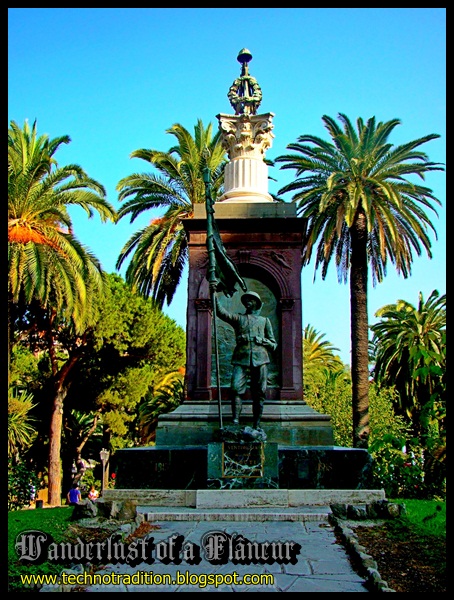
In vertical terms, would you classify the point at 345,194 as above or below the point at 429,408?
above

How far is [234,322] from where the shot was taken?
10102 millimetres

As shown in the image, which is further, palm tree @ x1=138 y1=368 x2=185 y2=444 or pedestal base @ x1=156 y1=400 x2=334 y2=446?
palm tree @ x1=138 y1=368 x2=185 y2=444

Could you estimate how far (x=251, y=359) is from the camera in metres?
9.86

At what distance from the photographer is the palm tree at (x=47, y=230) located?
19.5m

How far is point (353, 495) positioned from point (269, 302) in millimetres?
4203

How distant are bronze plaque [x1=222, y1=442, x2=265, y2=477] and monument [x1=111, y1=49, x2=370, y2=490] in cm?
1

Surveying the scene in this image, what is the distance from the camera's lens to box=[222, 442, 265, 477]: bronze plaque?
891 cm

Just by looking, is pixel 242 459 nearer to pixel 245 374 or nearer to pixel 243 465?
pixel 243 465

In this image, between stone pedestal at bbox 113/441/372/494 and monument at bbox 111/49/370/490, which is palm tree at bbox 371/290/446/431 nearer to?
monument at bbox 111/49/370/490

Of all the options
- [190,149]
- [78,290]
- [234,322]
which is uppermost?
[190,149]

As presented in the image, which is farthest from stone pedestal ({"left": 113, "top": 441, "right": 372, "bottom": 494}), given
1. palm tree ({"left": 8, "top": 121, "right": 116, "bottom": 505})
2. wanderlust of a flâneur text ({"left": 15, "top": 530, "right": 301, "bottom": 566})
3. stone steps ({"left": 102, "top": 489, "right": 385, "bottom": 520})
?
palm tree ({"left": 8, "top": 121, "right": 116, "bottom": 505})

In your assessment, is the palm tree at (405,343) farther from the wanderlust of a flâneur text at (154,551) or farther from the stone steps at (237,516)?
the wanderlust of a flâneur text at (154,551)

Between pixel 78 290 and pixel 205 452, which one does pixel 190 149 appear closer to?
pixel 78 290
